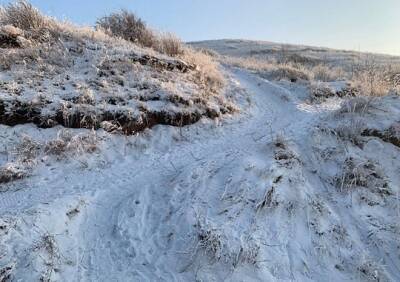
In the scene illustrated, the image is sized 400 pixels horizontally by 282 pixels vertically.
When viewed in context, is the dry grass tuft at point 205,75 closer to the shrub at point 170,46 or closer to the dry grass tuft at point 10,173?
the shrub at point 170,46

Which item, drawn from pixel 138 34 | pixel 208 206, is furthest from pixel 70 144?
pixel 138 34

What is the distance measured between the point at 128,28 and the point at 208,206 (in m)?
10.8

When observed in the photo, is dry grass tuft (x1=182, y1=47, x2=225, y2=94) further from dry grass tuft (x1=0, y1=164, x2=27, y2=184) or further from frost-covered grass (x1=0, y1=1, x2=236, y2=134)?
dry grass tuft (x1=0, y1=164, x2=27, y2=184)

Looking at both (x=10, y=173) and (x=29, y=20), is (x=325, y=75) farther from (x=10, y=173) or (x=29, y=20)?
(x=10, y=173)

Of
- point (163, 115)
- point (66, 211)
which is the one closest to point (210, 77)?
point (163, 115)

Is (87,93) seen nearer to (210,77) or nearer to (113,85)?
(113,85)

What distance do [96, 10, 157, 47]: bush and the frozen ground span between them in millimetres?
6330

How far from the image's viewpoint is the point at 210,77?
503 inches

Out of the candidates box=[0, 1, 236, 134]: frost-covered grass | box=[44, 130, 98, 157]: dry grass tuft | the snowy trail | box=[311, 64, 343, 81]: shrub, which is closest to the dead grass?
the snowy trail

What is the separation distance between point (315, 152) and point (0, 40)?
758cm

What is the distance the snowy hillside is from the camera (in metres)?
5.51

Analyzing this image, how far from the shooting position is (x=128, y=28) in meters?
15.6

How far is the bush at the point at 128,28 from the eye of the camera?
573 inches

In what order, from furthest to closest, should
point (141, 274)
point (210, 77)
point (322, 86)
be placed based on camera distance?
point (322, 86)
point (210, 77)
point (141, 274)
